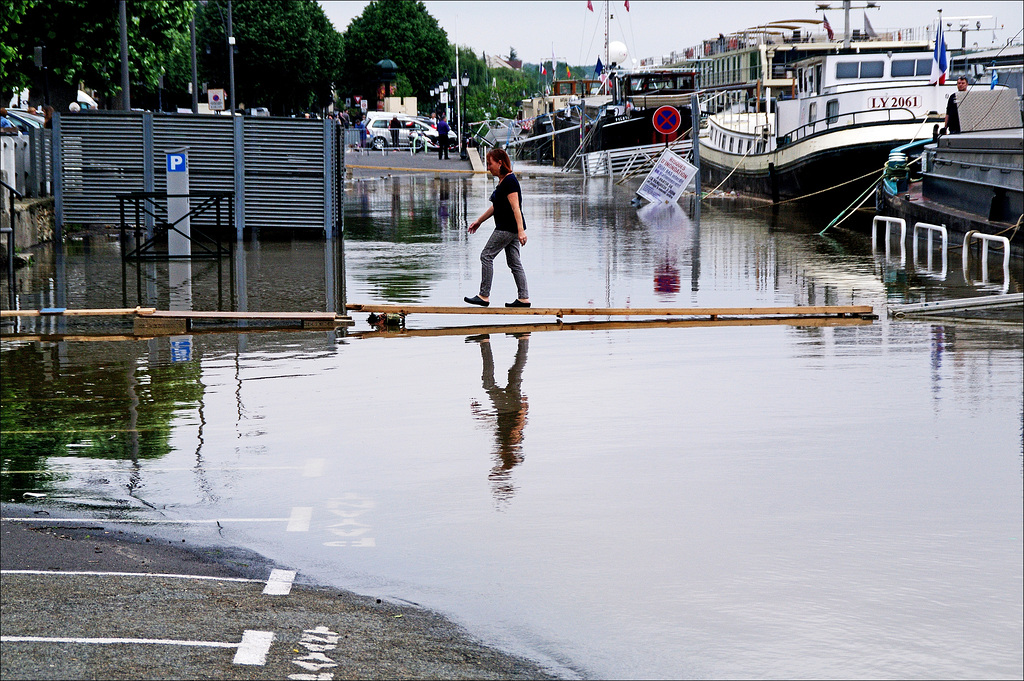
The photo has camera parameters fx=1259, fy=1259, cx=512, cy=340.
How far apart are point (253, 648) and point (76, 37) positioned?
102 feet

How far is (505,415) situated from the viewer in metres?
8.02

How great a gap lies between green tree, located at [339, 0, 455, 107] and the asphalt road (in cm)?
9364

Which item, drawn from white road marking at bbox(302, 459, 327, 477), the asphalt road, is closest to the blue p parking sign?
white road marking at bbox(302, 459, 327, 477)

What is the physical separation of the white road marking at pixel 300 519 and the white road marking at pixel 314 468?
560mm

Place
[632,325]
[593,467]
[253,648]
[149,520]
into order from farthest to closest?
[632,325] → [593,467] → [149,520] → [253,648]

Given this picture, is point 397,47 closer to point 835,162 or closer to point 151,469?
point 835,162

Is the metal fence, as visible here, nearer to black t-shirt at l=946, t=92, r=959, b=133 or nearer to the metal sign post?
the metal sign post

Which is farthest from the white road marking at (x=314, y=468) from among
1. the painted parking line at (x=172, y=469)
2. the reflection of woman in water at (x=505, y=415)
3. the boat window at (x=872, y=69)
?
the boat window at (x=872, y=69)

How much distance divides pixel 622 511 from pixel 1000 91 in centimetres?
1957

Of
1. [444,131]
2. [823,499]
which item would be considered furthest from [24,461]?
[444,131]

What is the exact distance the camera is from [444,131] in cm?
5088

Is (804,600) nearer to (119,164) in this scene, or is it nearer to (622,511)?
(622,511)

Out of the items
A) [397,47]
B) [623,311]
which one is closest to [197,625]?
[623,311]

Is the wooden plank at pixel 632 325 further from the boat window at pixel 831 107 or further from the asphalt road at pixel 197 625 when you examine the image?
the boat window at pixel 831 107
